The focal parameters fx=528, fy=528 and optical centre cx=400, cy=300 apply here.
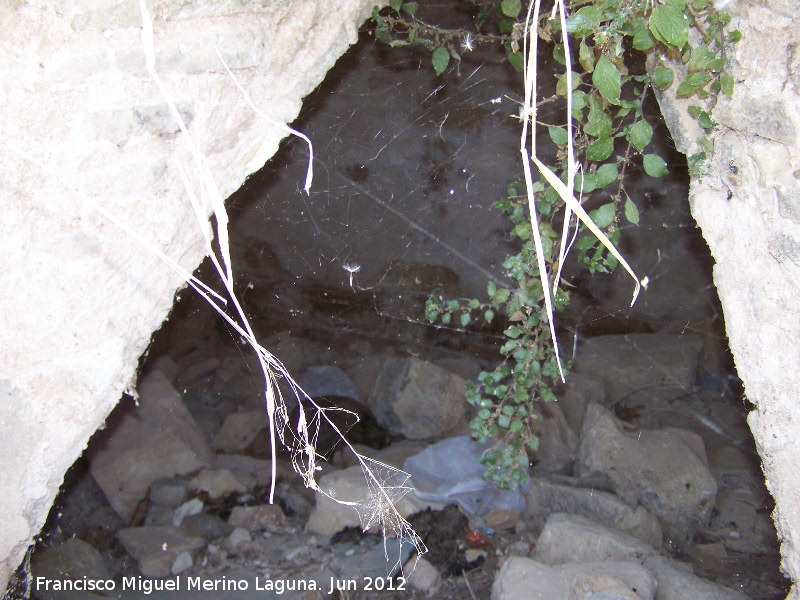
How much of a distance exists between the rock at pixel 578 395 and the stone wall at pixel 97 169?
2.27 meters

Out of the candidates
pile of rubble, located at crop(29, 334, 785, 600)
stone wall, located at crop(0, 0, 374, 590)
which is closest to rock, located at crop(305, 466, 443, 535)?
pile of rubble, located at crop(29, 334, 785, 600)

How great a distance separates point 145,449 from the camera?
286 centimetres

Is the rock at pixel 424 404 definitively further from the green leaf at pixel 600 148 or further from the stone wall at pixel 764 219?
the green leaf at pixel 600 148

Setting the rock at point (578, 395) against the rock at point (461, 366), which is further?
the rock at point (461, 366)

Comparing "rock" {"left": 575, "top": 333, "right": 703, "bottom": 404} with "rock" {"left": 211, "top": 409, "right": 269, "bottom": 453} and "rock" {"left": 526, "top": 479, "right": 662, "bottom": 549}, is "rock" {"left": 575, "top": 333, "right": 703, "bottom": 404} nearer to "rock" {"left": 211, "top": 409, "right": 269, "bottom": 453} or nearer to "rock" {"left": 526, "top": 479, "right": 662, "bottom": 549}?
"rock" {"left": 526, "top": 479, "right": 662, "bottom": 549}

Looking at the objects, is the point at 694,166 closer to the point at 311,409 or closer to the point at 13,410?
the point at 13,410

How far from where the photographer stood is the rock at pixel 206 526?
2515mm

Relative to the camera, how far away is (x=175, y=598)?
2135mm

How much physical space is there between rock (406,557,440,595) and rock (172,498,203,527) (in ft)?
4.00

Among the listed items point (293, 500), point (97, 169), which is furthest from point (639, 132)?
point (293, 500)

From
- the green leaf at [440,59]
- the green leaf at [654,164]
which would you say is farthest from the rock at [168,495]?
the green leaf at [654,164]

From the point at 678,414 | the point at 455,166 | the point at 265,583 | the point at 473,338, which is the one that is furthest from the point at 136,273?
the point at 678,414

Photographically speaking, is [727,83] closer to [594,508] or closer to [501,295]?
[501,295]

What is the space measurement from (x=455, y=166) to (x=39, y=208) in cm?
227
